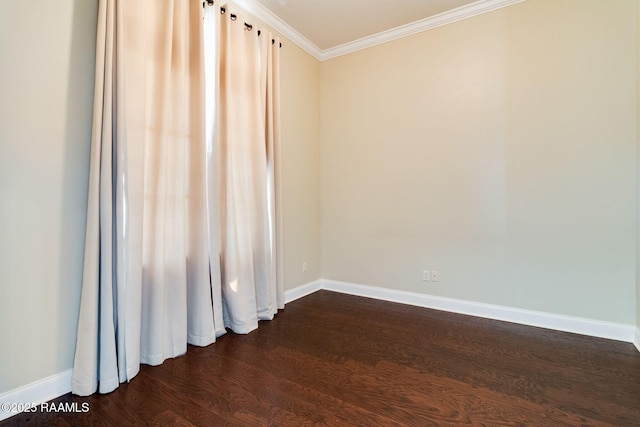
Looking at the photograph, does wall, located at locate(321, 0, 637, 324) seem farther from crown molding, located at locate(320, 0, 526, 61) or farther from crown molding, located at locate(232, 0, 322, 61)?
crown molding, located at locate(232, 0, 322, 61)

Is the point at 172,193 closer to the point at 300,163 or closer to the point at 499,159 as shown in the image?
the point at 300,163

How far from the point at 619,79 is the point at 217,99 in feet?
10.9

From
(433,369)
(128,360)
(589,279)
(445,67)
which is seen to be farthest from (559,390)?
(445,67)

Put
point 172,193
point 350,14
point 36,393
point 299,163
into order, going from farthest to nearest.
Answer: point 299,163, point 350,14, point 172,193, point 36,393

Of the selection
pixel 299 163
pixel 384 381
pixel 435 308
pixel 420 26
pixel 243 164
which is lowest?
pixel 384 381

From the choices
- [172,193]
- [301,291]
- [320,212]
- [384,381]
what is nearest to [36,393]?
[172,193]

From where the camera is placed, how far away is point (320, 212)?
4.03 m

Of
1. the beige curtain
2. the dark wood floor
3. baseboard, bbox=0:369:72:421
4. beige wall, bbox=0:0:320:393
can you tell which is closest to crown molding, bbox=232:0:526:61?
the beige curtain

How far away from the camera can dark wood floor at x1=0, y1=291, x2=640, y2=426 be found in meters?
1.59

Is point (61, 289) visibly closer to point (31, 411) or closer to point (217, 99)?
point (31, 411)

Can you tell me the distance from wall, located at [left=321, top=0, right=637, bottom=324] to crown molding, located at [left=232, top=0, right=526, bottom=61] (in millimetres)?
75

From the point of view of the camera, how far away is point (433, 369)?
2061 millimetres

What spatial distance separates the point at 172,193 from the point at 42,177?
28.4 inches

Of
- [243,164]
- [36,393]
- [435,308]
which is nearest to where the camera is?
[36,393]
